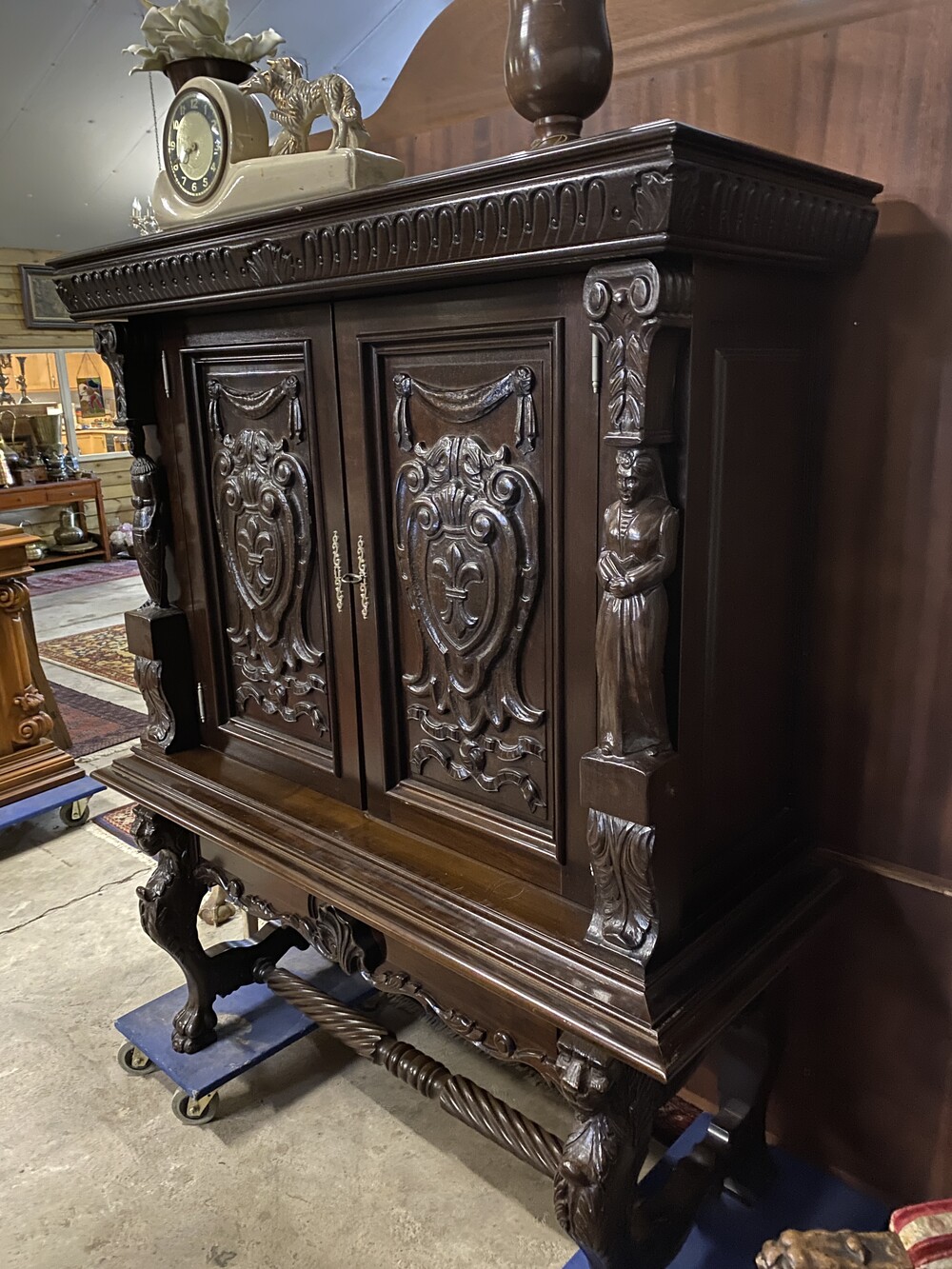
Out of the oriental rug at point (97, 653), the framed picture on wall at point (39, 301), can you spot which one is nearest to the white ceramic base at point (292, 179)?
the oriental rug at point (97, 653)

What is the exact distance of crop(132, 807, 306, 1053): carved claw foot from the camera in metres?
1.94

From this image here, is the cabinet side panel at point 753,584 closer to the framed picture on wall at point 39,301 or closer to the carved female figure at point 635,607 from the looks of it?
the carved female figure at point 635,607

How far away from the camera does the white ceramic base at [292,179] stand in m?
1.43

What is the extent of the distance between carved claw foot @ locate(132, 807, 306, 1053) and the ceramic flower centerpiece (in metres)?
1.33

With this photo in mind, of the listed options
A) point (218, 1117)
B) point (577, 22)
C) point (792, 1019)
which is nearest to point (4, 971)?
point (218, 1117)

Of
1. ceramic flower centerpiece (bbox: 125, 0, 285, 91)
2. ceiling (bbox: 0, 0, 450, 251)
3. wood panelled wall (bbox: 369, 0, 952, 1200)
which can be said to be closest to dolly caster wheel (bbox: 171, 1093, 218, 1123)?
wood panelled wall (bbox: 369, 0, 952, 1200)

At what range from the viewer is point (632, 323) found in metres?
0.98

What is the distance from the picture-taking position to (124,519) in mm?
9531

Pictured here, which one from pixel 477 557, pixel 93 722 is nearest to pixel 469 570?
pixel 477 557

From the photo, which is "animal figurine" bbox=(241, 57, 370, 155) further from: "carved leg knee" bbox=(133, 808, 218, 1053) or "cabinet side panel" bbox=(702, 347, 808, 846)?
"carved leg knee" bbox=(133, 808, 218, 1053)

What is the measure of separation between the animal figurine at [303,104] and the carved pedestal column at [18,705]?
232cm

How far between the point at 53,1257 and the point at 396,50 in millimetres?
5917

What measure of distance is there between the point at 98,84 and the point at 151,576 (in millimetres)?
5804

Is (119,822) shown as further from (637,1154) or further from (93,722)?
(637,1154)
